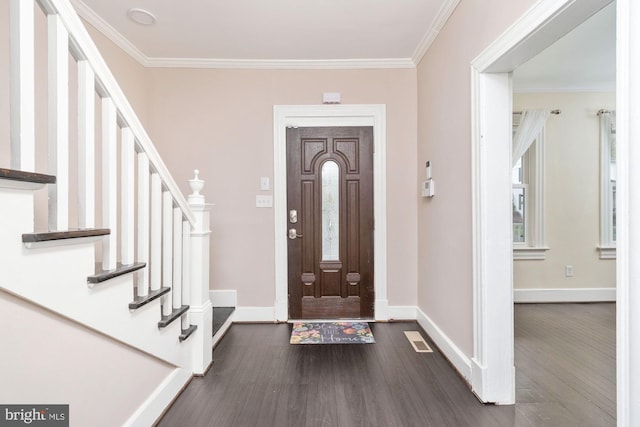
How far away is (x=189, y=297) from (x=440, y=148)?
2.12 m

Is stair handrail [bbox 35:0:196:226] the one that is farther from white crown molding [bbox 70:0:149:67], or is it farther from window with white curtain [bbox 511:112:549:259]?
window with white curtain [bbox 511:112:549:259]

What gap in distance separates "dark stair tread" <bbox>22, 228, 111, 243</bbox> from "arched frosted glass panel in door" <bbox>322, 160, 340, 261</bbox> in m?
2.06

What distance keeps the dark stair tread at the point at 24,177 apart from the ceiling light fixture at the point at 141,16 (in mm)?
1943

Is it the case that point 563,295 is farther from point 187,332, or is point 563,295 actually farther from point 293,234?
point 187,332

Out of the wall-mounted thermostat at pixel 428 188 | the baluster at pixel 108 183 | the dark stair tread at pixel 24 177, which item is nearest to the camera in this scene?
the dark stair tread at pixel 24 177

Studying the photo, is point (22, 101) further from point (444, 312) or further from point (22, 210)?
point (444, 312)

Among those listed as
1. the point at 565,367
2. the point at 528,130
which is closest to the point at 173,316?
the point at 565,367

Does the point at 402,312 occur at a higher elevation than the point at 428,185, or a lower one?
lower

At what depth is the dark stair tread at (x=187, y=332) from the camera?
194 centimetres

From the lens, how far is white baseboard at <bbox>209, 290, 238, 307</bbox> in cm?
311

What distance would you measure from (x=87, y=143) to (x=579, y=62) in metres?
4.05

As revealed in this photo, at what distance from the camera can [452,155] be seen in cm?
226

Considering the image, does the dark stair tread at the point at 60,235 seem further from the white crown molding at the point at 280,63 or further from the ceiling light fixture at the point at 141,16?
the white crown molding at the point at 280,63

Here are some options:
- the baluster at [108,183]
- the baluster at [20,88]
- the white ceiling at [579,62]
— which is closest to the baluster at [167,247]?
the baluster at [108,183]
